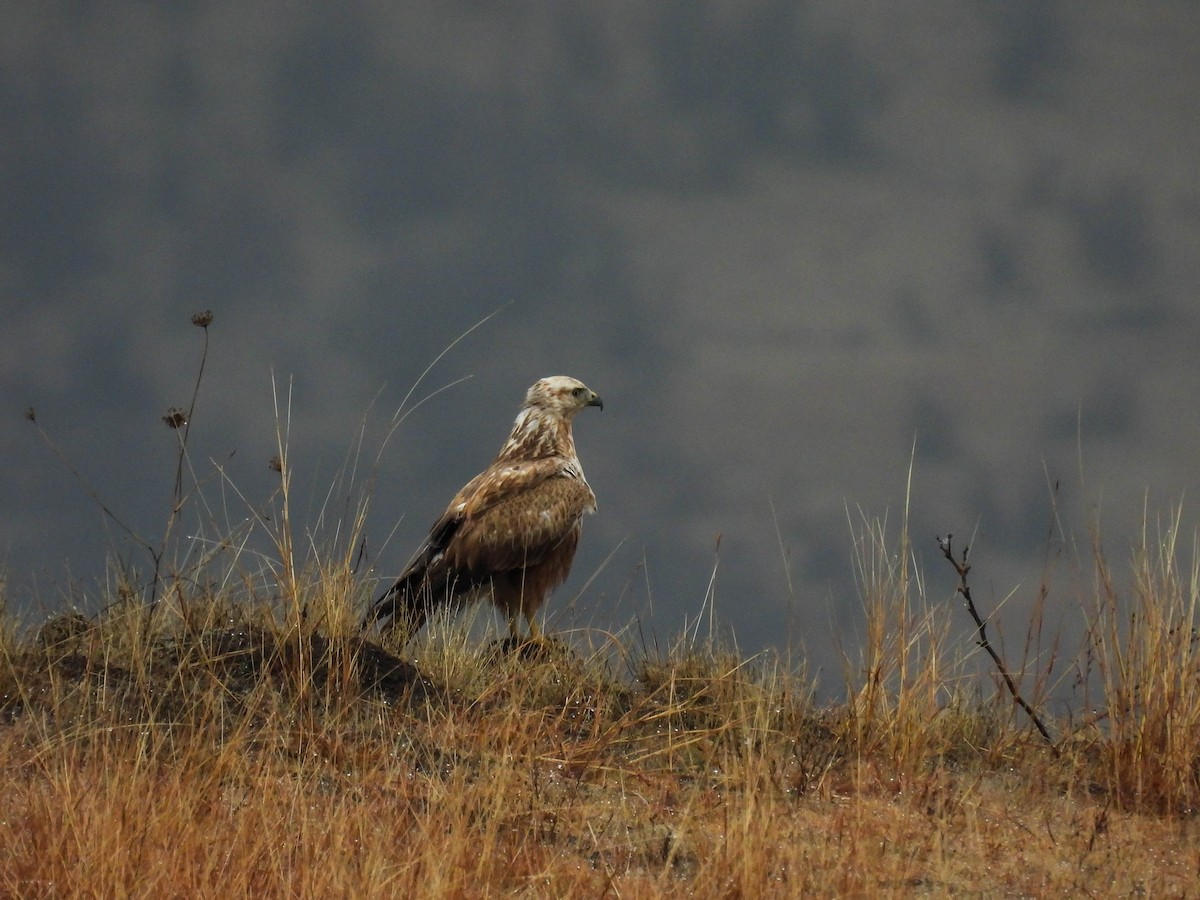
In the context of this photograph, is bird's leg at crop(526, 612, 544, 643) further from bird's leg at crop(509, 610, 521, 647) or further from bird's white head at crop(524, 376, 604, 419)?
bird's white head at crop(524, 376, 604, 419)

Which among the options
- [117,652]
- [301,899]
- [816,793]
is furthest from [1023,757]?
[117,652]

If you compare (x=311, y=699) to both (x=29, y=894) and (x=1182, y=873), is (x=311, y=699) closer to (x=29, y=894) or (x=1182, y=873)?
(x=29, y=894)

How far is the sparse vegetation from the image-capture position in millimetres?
4863

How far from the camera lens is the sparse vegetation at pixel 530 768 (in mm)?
4863

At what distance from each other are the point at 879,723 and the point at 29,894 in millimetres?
3858

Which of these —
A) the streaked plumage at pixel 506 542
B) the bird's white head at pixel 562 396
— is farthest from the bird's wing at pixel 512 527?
the bird's white head at pixel 562 396

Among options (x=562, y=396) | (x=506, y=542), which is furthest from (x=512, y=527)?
(x=562, y=396)

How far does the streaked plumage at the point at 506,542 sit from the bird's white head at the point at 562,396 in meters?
0.41

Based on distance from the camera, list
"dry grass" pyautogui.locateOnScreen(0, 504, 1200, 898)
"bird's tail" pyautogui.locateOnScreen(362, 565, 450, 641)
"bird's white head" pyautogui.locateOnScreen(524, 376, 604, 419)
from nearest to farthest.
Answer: "dry grass" pyautogui.locateOnScreen(0, 504, 1200, 898) → "bird's tail" pyautogui.locateOnScreen(362, 565, 450, 641) → "bird's white head" pyautogui.locateOnScreen(524, 376, 604, 419)

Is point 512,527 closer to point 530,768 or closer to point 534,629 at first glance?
point 534,629

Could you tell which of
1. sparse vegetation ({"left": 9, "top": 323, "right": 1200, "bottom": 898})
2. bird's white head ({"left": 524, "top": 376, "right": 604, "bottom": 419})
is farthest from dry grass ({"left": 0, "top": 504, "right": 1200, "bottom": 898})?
bird's white head ({"left": 524, "top": 376, "right": 604, "bottom": 419})

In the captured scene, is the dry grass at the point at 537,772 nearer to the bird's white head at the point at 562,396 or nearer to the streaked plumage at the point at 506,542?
the streaked plumage at the point at 506,542

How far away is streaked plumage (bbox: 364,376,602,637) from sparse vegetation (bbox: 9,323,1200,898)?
646 millimetres

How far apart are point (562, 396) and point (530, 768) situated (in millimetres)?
3745
